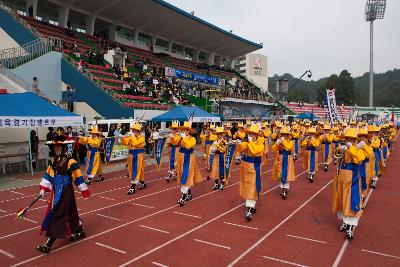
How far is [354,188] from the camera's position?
679cm

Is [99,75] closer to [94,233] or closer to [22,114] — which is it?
[22,114]

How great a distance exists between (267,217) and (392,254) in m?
2.75

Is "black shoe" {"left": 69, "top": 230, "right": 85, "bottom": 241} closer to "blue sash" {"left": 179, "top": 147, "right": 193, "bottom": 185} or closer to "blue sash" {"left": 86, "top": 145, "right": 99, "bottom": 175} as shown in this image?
"blue sash" {"left": 179, "top": 147, "right": 193, "bottom": 185}

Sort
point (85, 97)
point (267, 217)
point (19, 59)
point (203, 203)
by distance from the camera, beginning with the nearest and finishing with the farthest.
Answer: point (267, 217) → point (203, 203) → point (19, 59) → point (85, 97)

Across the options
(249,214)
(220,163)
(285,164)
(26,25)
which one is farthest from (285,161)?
(26,25)

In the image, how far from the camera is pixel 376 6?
66438mm

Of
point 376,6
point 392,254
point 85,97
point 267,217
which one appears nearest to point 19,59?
point 85,97

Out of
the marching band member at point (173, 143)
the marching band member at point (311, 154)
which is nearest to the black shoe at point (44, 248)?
the marching band member at point (173, 143)

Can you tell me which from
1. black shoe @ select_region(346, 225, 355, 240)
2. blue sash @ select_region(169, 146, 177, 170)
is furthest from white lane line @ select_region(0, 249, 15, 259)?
blue sash @ select_region(169, 146, 177, 170)

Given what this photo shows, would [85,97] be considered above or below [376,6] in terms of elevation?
below

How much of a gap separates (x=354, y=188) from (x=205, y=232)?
305 cm

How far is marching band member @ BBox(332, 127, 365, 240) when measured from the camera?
6.71 m

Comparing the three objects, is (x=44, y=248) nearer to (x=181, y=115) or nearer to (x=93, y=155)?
(x=93, y=155)

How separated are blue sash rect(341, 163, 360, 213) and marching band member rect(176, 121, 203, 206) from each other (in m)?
3.86
